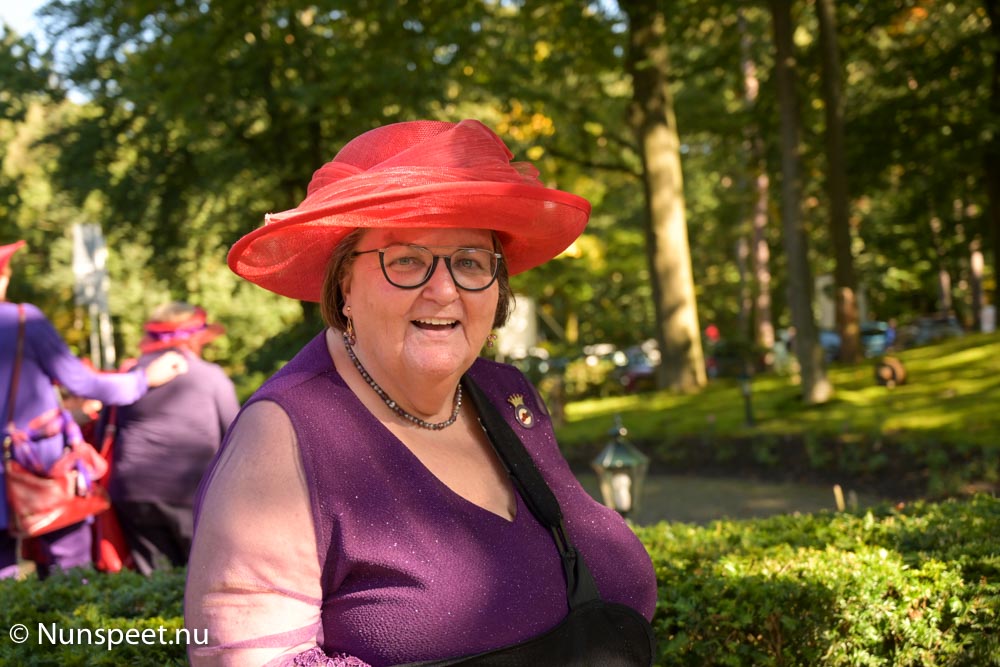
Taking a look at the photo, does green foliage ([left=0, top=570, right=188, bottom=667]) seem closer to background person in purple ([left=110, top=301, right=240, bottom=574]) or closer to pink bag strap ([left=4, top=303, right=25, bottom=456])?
pink bag strap ([left=4, top=303, right=25, bottom=456])

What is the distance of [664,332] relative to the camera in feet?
59.0

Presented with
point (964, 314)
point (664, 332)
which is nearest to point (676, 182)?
point (664, 332)

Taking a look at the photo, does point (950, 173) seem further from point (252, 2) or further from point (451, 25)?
point (252, 2)

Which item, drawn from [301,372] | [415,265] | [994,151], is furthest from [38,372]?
[994,151]

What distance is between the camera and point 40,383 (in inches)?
188

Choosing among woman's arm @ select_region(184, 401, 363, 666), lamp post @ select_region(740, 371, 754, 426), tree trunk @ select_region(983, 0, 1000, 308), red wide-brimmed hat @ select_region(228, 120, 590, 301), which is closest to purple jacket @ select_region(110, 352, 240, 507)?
red wide-brimmed hat @ select_region(228, 120, 590, 301)

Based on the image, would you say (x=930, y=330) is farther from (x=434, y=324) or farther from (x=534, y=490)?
(x=434, y=324)

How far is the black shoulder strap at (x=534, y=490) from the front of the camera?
2.29m

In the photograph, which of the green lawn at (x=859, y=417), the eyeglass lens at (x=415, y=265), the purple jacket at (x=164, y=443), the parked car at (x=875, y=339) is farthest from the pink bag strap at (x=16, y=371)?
the parked car at (x=875, y=339)

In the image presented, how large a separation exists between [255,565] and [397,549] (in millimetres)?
289

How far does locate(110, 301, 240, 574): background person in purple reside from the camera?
18.9 feet

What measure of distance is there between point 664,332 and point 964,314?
2699 centimetres

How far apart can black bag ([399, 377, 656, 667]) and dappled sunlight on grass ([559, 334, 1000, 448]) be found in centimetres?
1006

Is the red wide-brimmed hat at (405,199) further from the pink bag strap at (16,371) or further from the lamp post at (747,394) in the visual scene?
the lamp post at (747,394)
